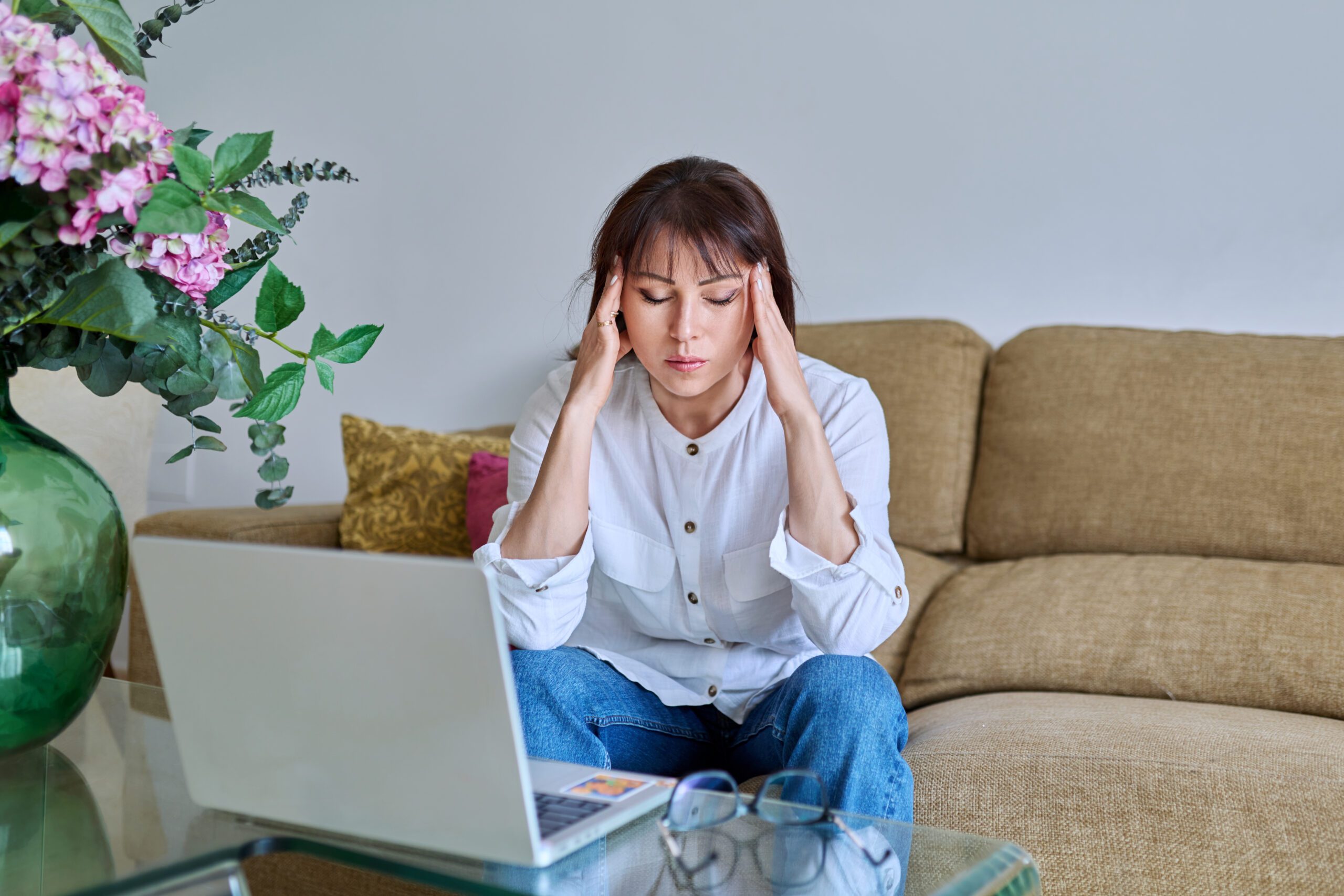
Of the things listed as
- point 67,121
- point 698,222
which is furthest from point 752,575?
point 67,121

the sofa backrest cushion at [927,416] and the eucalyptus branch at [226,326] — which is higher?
the eucalyptus branch at [226,326]

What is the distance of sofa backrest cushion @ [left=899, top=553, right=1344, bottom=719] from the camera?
147cm

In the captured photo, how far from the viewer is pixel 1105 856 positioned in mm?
1119

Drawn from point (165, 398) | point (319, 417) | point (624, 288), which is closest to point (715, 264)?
point (624, 288)

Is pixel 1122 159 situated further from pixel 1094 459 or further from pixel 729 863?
pixel 729 863

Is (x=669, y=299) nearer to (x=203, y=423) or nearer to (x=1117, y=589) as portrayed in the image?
(x=203, y=423)

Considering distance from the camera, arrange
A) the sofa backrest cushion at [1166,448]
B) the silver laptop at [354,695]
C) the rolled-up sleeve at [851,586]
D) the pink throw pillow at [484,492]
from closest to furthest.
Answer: the silver laptop at [354,695] → the rolled-up sleeve at [851,586] → the sofa backrest cushion at [1166,448] → the pink throw pillow at [484,492]

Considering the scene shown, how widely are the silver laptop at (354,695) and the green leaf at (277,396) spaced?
0.17m

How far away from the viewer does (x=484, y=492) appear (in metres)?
1.81

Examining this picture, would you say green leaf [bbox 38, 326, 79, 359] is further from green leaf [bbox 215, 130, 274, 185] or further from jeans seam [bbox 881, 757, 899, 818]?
jeans seam [bbox 881, 757, 899, 818]

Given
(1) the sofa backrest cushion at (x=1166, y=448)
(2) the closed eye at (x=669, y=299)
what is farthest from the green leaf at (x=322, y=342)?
(1) the sofa backrest cushion at (x=1166, y=448)

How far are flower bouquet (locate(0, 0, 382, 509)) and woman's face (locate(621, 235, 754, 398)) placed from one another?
18.6 inches

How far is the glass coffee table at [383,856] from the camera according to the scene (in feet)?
2.31

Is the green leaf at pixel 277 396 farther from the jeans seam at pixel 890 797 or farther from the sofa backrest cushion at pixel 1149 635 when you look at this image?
the sofa backrest cushion at pixel 1149 635
